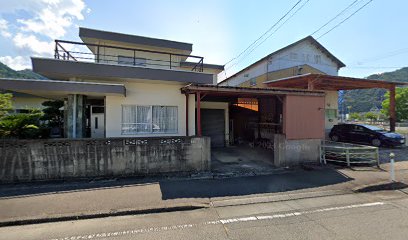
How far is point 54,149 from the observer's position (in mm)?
6879

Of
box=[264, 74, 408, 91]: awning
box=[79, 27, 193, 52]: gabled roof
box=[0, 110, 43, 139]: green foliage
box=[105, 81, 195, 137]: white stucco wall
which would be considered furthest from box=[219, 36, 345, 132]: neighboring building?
box=[0, 110, 43, 139]: green foliage

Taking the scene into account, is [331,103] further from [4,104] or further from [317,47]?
[4,104]

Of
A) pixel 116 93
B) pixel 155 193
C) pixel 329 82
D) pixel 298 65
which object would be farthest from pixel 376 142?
pixel 116 93

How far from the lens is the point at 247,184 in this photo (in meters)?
6.66

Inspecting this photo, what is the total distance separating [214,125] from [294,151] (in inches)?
238

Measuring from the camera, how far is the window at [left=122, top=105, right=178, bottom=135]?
9344mm

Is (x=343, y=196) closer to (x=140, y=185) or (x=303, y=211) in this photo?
(x=303, y=211)

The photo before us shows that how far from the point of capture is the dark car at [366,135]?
13055 mm

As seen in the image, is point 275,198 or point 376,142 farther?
point 376,142

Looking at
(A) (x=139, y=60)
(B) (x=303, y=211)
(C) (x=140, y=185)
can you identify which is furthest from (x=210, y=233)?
(A) (x=139, y=60)

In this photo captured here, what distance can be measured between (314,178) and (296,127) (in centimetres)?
250

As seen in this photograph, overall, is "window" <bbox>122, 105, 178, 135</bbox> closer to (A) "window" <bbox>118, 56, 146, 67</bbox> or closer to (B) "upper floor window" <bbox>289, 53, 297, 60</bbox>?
(A) "window" <bbox>118, 56, 146, 67</bbox>

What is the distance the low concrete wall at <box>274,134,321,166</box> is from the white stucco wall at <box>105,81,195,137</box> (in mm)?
4072

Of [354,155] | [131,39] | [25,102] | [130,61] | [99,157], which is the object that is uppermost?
[131,39]
